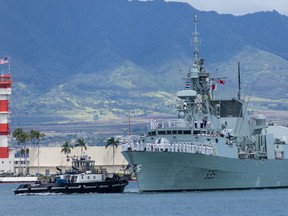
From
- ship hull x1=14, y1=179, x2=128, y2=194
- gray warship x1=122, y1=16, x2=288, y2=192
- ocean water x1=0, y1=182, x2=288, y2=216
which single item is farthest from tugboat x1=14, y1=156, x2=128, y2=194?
gray warship x1=122, y1=16, x2=288, y2=192

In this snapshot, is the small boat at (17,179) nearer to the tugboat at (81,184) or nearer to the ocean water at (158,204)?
the tugboat at (81,184)

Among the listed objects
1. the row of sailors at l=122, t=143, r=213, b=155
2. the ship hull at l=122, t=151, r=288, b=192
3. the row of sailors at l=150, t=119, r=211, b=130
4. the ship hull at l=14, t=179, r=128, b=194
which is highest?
the row of sailors at l=150, t=119, r=211, b=130

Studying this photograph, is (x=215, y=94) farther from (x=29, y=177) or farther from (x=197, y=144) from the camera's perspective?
(x=29, y=177)

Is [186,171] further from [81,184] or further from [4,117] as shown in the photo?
[4,117]

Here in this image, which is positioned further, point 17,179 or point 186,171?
point 17,179

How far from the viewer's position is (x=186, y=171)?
10975cm

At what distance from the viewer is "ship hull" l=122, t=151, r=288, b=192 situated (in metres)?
109

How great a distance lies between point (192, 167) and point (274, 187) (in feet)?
49.4

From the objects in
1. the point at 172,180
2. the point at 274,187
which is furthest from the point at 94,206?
the point at 274,187

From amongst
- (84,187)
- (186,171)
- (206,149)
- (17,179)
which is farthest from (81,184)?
(17,179)

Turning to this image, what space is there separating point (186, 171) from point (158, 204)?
39.7ft

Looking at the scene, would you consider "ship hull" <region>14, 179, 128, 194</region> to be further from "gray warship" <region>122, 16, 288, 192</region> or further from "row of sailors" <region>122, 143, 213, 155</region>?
"row of sailors" <region>122, 143, 213, 155</region>

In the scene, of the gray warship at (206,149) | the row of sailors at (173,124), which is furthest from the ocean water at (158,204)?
the row of sailors at (173,124)

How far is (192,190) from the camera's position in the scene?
365ft
